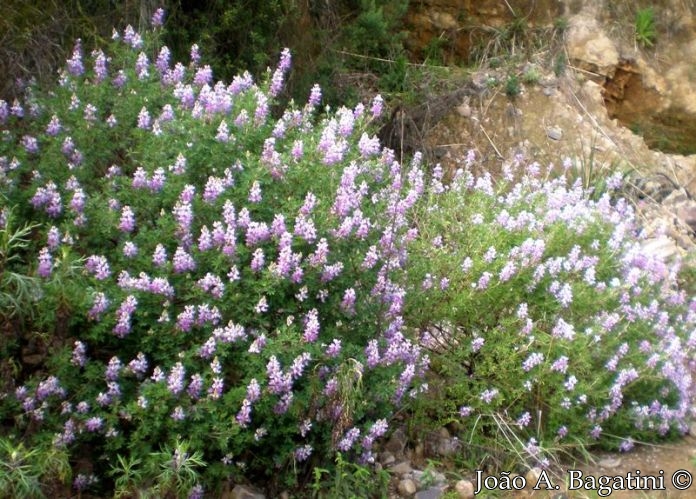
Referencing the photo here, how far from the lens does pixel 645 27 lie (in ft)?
29.8

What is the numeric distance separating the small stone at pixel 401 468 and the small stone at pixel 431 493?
0.56ft

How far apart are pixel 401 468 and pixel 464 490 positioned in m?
0.32

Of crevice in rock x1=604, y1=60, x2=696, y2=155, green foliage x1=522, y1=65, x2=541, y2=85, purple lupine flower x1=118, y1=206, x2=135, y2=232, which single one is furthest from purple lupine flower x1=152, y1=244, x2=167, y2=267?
crevice in rock x1=604, y1=60, x2=696, y2=155

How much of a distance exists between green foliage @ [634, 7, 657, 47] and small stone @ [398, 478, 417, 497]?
22.6 feet

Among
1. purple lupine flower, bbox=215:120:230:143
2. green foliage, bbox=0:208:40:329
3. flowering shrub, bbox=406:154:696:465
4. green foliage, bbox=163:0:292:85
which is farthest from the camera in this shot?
green foliage, bbox=163:0:292:85

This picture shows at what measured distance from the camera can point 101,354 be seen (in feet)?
11.1

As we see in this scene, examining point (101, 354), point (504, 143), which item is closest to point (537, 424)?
point (101, 354)

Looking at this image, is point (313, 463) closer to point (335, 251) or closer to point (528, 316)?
point (335, 251)

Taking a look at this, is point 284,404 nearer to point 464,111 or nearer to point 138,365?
point 138,365

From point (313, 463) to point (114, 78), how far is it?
2.18 metres

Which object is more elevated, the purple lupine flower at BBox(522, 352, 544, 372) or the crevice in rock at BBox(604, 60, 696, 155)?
the crevice in rock at BBox(604, 60, 696, 155)

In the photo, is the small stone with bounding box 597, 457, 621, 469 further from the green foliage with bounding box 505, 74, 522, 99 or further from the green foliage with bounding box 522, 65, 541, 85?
the green foliage with bounding box 522, 65, 541, 85

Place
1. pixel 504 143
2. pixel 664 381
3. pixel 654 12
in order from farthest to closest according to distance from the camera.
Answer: pixel 654 12, pixel 504 143, pixel 664 381

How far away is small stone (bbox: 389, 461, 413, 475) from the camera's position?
3971 mm
